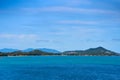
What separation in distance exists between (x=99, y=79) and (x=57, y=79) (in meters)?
10.2

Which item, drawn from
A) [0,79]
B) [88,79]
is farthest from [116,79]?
[0,79]

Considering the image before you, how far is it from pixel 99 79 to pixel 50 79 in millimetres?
11884

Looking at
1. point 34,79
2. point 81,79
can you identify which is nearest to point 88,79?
point 81,79

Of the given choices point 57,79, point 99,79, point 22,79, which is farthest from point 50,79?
point 99,79

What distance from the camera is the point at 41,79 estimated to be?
7150 cm

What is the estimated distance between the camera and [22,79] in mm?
71000

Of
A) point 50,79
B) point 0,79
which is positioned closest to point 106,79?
point 50,79

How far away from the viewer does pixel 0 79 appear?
71062mm

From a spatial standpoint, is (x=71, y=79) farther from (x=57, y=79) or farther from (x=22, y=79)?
(x=22, y=79)

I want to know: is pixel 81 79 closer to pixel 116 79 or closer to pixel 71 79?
pixel 71 79

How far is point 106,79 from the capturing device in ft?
235

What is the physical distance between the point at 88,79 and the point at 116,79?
728 centimetres

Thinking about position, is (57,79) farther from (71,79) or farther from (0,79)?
(0,79)

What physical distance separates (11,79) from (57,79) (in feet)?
36.5
